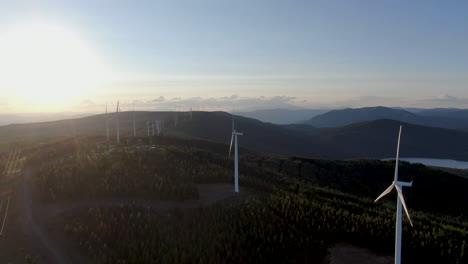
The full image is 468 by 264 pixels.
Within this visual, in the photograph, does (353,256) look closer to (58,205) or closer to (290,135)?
(58,205)

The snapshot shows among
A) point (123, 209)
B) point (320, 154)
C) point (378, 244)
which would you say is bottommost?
point (320, 154)

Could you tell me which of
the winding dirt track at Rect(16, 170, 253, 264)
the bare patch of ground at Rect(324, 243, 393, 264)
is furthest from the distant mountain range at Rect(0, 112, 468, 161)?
the bare patch of ground at Rect(324, 243, 393, 264)

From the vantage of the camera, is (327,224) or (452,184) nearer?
(327,224)

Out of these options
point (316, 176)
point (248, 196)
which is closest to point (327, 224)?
point (248, 196)

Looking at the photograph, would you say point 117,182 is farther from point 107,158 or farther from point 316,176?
point 316,176

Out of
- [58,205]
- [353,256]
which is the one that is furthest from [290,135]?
[353,256]

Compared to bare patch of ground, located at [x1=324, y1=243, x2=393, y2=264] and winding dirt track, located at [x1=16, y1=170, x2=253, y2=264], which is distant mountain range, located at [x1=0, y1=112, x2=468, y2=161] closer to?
winding dirt track, located at [x1=16, y1=170, x2=253, y2=264]
